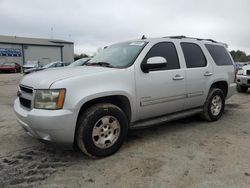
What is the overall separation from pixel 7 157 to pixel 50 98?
1.27m

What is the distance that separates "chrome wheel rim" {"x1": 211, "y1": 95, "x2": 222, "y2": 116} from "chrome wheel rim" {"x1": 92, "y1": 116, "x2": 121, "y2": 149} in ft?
8.85

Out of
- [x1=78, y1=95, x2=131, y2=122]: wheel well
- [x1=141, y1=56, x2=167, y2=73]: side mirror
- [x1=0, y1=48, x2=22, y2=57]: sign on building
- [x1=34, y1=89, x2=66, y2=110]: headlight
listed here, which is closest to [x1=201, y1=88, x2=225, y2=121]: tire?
[x1=141, y1=56, x2=167, y2=73]: side mirror

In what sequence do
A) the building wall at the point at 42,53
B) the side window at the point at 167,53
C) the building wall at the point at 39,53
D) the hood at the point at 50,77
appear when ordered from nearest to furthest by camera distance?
1. the hood at the point at 50,77
2. the side window at the point at 167,53
3. the building wall at the point at 39,53
4. the building wall at the point at 42,53

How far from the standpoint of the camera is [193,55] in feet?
15.7

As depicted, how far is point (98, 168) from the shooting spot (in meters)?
3.17

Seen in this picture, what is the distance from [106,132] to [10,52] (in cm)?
4172

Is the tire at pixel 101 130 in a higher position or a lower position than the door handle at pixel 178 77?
lower

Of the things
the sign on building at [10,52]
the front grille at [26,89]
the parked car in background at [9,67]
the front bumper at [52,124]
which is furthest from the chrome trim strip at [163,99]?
the sign on building at [10,52]

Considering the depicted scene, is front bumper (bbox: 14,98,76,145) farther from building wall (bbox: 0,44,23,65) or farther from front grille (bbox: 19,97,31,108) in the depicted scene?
building wall (bbox: 0,44,23,65)

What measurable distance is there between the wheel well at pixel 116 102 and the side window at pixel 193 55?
1.63 metres

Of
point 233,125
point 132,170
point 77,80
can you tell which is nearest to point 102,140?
point 132,170

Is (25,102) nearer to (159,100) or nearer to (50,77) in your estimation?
(50,77)

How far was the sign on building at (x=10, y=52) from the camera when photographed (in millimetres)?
38969

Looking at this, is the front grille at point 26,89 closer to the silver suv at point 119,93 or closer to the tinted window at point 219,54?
the silver suv at point 119,93
